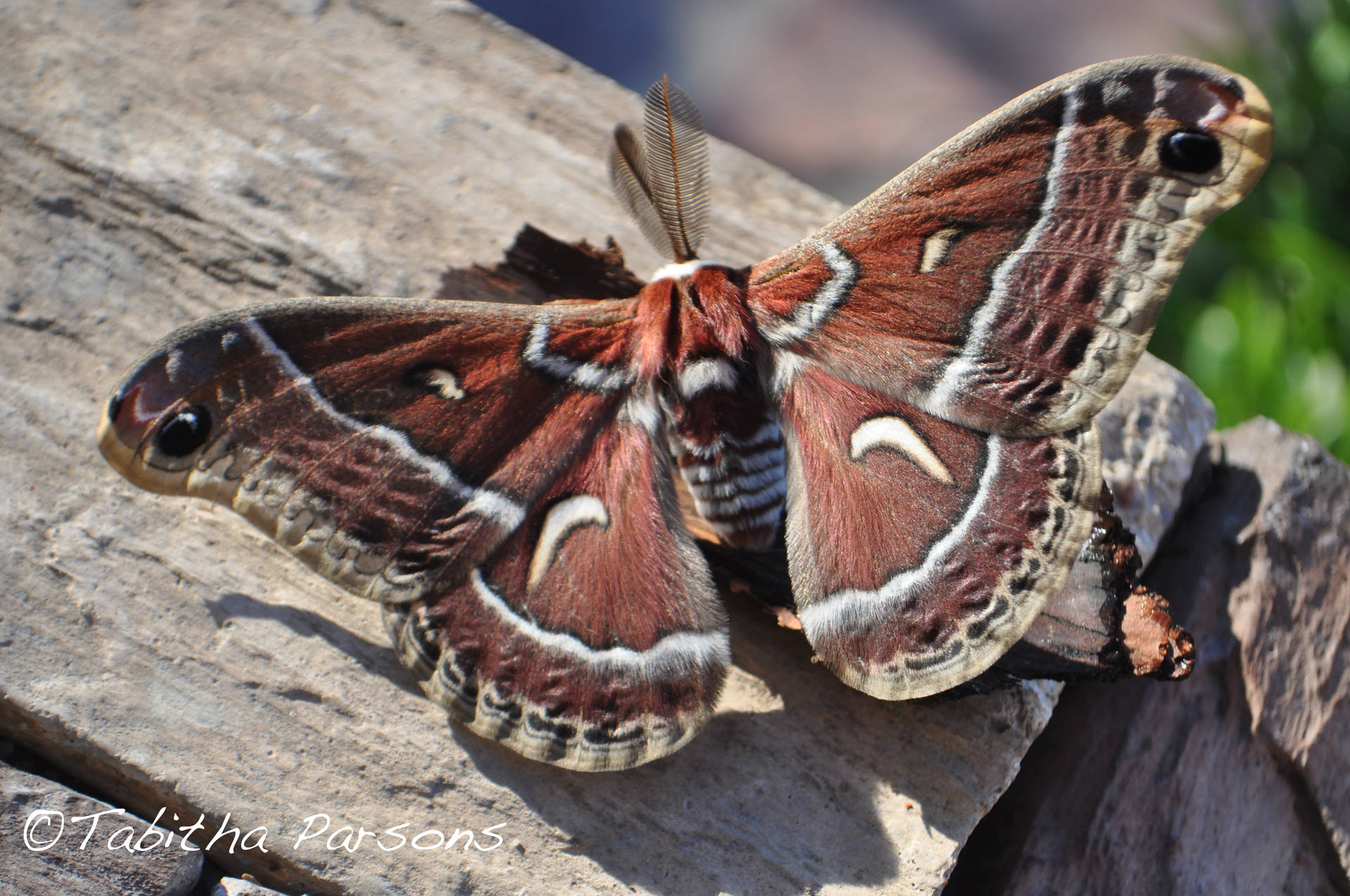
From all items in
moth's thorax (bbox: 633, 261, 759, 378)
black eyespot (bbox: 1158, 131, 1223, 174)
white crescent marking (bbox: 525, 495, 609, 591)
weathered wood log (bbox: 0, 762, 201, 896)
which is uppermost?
black eyespot (bbox: 1158, 131, 1223, 174)

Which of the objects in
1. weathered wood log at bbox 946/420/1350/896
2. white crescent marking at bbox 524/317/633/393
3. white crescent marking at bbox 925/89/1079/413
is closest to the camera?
white crescent marking at bbox 925/89/1079/413

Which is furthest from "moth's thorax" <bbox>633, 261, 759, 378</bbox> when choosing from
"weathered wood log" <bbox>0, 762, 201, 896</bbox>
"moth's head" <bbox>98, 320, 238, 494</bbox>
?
"weathered wood log" <bbox>0, 762, 201, 896</bbox>

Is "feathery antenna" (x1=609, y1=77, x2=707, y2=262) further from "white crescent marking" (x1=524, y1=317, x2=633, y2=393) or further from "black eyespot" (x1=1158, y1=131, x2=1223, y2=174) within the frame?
"black eyespot" (x1=1158, y1=131, x2=1223, y2=174)

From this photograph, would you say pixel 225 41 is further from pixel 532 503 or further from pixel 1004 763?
pixel 1004 763

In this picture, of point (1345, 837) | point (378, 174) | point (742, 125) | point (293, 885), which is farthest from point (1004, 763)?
point (742, 125)

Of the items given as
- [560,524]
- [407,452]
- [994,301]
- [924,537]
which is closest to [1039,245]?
[994,301]

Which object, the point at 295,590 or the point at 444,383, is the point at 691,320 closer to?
the point at 444,383

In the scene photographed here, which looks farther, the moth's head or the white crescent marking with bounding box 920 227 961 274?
the white crescent marking with bounding box 920 227 961 274

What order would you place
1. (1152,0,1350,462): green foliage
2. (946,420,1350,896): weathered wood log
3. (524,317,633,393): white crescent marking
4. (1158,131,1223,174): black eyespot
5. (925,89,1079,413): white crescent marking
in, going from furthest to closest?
1. (1152,0,1350,462): green foliage
2. (946,420,1350,896): weathered wood log
3. (524,317,633,393): white crescent marking
4. (925,89,1079,413): white crescent marking
5. (1158,131,1223,174): black eyespot
